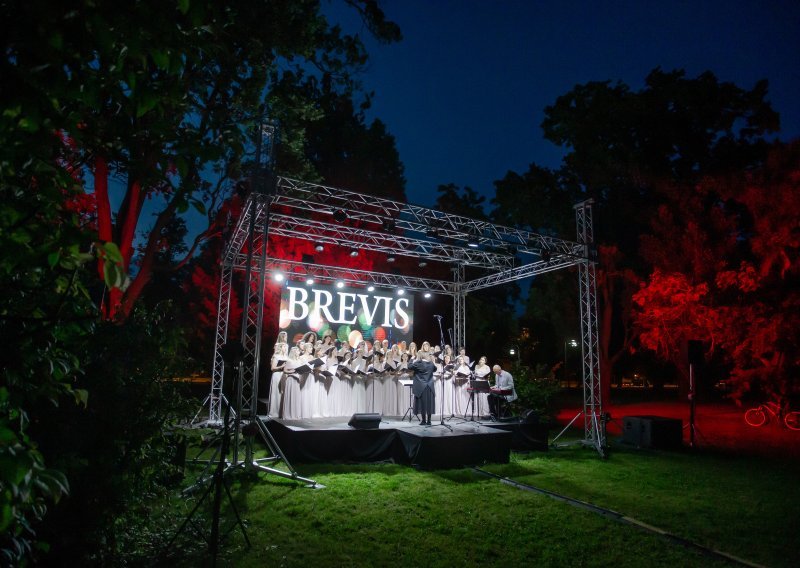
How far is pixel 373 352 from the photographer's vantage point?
1314 cm

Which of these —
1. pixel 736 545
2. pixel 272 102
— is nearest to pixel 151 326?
pixel 736 545

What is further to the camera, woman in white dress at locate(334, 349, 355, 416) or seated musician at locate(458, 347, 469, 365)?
seated musician at locate(458, 347, 469, 365)

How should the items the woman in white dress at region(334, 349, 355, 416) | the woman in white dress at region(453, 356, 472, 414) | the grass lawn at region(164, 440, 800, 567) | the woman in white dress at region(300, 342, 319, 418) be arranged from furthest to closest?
the woman in white dress at region(453, 356, 472, 414) → the woman in white dress at region(334, 349, 355, 416) → the woman in white dress at region(300, 342, 319, 418) → the grass lawn at region(164, 440, 800, 567)

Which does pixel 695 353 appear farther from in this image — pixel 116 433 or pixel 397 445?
pixel 116 433

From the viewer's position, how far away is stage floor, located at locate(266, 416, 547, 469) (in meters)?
8.45

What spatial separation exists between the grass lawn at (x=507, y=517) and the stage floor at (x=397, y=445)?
0.29 metres

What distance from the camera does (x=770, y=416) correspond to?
53.6 feet

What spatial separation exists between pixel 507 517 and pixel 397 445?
11.2 ft

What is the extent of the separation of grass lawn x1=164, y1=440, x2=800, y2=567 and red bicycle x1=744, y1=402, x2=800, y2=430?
8.19m

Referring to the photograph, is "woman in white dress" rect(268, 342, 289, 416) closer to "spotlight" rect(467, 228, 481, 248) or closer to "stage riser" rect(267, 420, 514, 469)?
"stage riser" rect(267, 420, 514, 469)

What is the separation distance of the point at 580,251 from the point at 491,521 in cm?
727

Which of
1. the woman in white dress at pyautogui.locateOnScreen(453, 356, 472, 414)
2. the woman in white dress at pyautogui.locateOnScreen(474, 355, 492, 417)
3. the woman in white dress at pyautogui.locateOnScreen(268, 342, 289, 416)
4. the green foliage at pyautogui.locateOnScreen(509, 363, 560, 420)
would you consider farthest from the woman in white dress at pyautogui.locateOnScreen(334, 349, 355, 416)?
the green foliage at pyautogui.locateOnScreen(509, 363, 560, 420)

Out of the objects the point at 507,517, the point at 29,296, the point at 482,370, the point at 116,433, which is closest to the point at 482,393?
the point at 482,370

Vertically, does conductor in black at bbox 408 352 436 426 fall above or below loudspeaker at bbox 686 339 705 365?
below
